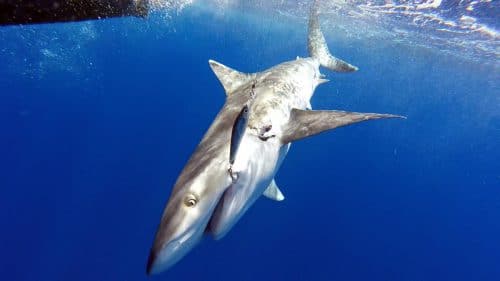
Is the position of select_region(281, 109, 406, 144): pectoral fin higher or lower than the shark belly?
higher

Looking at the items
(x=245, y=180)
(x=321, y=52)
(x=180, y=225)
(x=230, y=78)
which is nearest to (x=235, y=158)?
(x=245, y=180)

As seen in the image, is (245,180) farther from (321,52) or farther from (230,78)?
(321,52)

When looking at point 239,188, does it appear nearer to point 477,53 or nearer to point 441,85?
point 477,53

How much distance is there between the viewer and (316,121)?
432 centimetres

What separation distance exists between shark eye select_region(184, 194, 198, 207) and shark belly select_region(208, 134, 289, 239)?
0.46 meters

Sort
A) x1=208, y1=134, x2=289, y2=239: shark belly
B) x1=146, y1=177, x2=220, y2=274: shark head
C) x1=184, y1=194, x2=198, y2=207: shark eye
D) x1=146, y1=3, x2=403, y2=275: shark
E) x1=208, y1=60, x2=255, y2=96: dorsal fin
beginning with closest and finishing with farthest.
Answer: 1. x1=146, y1=177, x2=220, y2=274: shark head
2. x1=146, y1=3, x2=403, y2=275: shark
3. x1=184, y1=194, x2=198, y2=207: shark eye
4. x1=208, y1=134, x2=289, y2=239: shark belly
5. x1=208, y1=60, x2=255, y2=96: dorsal fin

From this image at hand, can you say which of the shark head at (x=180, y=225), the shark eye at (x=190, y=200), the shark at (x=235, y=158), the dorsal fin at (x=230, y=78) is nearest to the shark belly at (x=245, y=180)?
the shark at (x=235, y=158)

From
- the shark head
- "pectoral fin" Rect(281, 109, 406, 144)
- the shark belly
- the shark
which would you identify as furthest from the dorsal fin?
the shark head

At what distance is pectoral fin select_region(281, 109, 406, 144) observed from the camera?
399 centimetres

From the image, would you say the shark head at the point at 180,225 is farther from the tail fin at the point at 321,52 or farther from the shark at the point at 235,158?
the tail fin at the point at 321,52

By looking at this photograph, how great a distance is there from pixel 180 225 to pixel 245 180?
113cm

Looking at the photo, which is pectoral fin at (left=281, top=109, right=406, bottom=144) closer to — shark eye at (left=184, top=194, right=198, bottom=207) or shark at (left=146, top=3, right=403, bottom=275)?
shark at (left=146, top=3, right=403, bottom=275)

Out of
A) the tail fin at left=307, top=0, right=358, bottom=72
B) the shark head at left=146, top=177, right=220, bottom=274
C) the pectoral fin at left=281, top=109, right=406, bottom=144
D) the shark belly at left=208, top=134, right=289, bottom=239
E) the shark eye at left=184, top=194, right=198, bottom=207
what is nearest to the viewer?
the shark head at left=146, top=177, right=220, bottom=274

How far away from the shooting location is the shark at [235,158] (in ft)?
8.45
